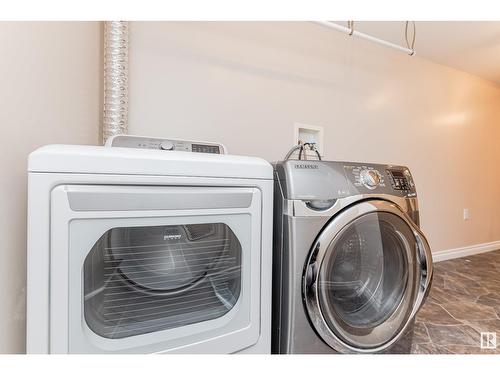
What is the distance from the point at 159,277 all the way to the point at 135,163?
355 mm

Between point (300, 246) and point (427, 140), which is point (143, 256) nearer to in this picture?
point (300, 246)

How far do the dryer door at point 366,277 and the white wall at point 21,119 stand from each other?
893 mm

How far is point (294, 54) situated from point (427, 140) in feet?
5.56

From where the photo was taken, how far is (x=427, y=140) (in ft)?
8.47

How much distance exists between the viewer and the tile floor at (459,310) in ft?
4.39

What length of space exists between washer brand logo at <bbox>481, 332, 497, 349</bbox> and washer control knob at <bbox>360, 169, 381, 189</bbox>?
1110 millimetres

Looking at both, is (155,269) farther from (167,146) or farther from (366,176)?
(366,176)

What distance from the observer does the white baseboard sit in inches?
104

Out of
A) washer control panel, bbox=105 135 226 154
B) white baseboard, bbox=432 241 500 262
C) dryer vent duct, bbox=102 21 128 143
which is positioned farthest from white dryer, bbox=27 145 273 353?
white baseboard, bbox=432 241 500 262

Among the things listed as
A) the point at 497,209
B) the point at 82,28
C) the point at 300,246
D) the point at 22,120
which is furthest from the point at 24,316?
the point at 497,209

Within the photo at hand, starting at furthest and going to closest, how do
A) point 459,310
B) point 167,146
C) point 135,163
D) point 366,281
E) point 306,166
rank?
1. point 459,310
2. point 167,146
3. point 366,281
4. point 306,166
5. point 135,163

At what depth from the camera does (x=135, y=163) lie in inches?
26.9

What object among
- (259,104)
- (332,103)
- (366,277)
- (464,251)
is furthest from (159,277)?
(464,251)
